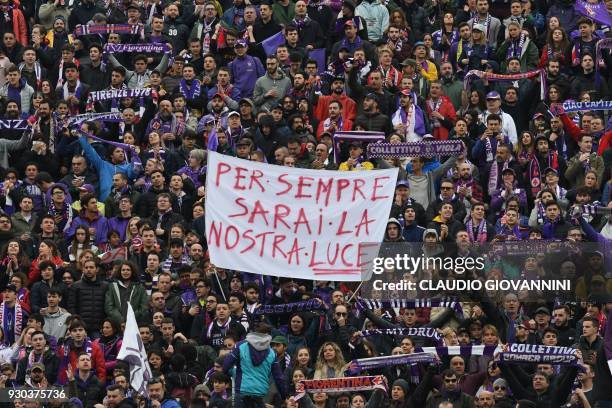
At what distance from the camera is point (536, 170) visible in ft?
98.6

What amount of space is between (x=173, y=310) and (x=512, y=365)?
419 cm

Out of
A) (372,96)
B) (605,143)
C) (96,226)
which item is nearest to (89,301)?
(96,226)

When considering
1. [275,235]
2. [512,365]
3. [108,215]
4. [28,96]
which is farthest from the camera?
[28,96]

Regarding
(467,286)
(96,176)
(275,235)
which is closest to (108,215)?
(96,176)

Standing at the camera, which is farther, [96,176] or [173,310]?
[96,176]

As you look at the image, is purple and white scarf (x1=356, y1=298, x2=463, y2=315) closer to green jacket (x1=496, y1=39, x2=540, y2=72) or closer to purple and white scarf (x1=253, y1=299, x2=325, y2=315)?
purple and white scarf (x1=253, y1=299, x2=325, y2=315)

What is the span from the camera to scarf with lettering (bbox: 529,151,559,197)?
29.9 m

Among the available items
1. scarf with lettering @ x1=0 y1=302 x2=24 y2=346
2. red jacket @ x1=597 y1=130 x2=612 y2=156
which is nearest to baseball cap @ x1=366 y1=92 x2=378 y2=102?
red jacket @ x1=597 y1=130 x2=612 y2=156

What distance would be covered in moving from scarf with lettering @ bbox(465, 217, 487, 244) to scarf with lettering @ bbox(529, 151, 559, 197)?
4.63ft

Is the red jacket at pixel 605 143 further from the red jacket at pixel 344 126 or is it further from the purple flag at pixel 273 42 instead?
the purple flag at pixel 273 42

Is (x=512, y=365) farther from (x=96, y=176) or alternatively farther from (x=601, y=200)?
(x=96, y=176)

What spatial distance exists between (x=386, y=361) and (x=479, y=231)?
11.2ft

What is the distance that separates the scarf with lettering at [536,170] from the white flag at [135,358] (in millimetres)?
6058

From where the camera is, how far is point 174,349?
26797mm
